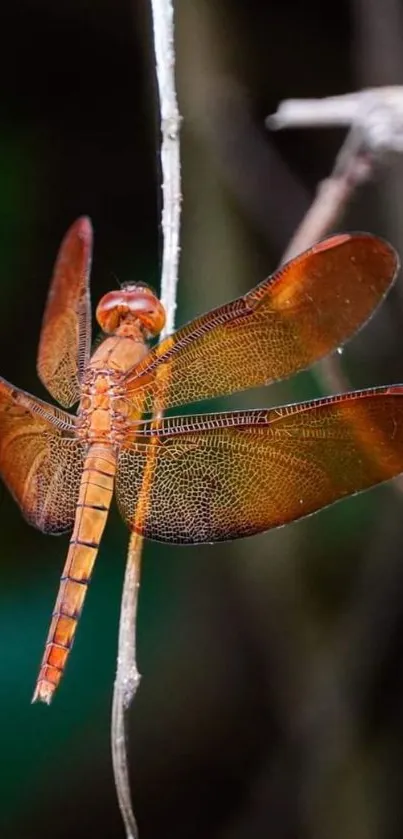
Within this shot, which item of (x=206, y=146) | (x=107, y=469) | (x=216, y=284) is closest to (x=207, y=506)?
(x=107, y=469)

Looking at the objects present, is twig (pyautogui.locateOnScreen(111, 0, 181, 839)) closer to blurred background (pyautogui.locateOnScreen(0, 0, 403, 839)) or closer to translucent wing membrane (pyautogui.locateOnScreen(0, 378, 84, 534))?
translucent wing membrane (pyautogui.locateOnScreen(0, 378, 84, 534))

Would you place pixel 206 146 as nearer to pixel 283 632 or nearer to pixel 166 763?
pixel 283 632

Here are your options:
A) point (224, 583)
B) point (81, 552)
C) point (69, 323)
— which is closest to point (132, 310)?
point (69, 323)

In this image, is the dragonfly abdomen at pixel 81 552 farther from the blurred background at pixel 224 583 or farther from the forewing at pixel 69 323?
the blurred background at pixel 224 583

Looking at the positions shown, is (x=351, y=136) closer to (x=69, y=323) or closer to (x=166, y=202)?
(x=166, y=202)

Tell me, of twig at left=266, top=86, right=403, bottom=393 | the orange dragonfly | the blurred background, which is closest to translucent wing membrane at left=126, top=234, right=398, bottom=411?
the orange dragonfly

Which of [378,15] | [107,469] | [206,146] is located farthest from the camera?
[206,146]
